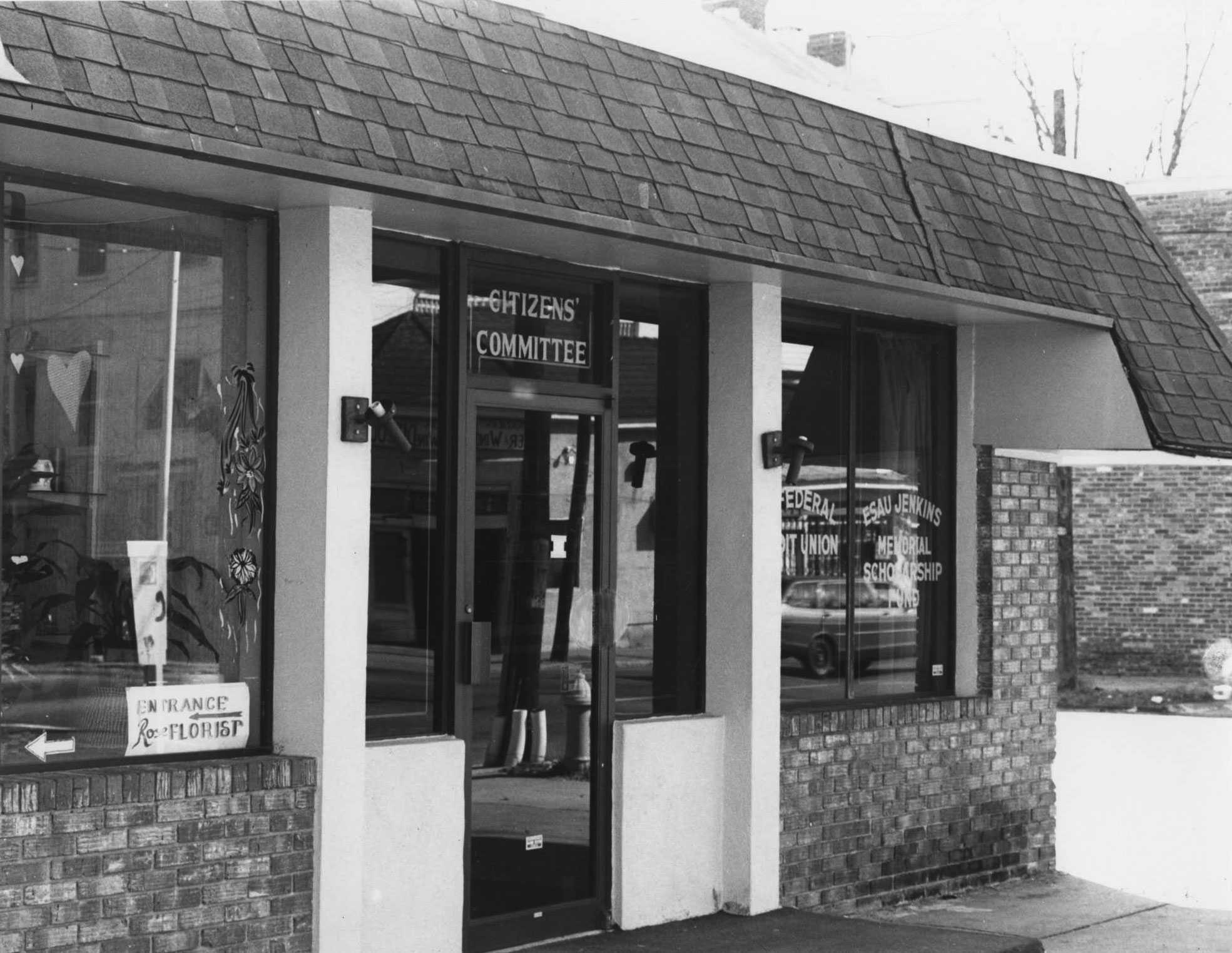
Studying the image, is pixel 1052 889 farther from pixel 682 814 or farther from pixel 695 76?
pixel 695 76

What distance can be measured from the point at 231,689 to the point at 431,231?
2032mm

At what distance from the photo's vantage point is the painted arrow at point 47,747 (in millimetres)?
5621

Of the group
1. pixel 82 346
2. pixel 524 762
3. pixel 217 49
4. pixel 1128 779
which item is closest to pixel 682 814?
pixel 524 762

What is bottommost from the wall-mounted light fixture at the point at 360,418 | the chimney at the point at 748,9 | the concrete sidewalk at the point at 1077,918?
the concrete sidewalk at the point at 1077,918

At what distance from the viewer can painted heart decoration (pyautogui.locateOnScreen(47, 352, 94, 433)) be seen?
19.0 ft

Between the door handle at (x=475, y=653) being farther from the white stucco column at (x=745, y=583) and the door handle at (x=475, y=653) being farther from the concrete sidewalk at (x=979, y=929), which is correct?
the white stucco column at (x=745, y=583)

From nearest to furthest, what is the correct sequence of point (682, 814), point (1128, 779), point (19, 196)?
1. point (19, 196)
2. point (682, 814)
3. point (1128, 779)

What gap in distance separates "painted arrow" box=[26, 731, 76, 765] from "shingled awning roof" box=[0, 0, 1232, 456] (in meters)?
2.05

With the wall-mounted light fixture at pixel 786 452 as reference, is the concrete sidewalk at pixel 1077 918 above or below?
below

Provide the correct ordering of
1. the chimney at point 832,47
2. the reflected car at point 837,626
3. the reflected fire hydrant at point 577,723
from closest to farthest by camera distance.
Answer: the reflected fire hydrant at point 577,723, the reflected car at point 837,626, the chimney at point 832,47

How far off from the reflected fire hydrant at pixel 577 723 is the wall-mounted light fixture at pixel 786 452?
1443 millimetres

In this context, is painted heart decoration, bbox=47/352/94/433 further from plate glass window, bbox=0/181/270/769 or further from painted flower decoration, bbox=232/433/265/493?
painted flower decoration, bbox=232/433/265/493

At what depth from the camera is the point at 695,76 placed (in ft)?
25.9

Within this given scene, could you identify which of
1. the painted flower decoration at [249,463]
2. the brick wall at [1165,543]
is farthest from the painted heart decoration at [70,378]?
the brick wall at [1165,543]
